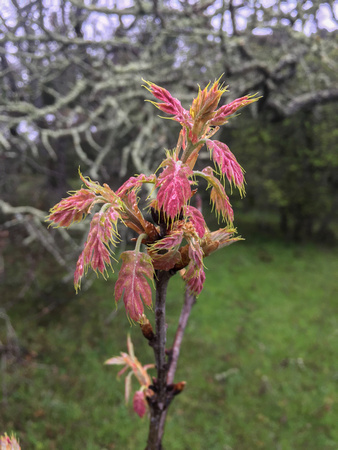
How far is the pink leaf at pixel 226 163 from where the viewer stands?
0.59 meters

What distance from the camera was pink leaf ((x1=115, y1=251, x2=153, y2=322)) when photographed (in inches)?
21.6

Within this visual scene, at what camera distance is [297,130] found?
10.1 metres

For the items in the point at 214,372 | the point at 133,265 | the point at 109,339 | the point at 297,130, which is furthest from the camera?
the point at 297,130

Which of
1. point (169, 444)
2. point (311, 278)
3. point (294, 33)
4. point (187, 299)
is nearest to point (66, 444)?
point (169, 444)

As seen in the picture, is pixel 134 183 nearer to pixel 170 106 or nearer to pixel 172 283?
pixel 170 106

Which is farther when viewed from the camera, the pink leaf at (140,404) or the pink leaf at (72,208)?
the pink leaf at (140,404)

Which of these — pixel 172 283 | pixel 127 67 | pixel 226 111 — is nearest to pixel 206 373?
pixel 172 283

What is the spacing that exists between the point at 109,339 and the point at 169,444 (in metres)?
2.17

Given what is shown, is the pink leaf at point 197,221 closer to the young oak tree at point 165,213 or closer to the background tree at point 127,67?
the young oak tree at point 165,213

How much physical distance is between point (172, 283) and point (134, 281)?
7.20 metres

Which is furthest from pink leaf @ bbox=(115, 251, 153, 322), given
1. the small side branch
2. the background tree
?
the background tree

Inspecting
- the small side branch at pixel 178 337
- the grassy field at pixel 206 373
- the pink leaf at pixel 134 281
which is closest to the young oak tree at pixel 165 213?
the pink leaf at pixel 134 281

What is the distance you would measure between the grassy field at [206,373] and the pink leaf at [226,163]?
13.8 ft

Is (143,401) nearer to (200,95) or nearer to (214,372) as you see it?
(200,95)
